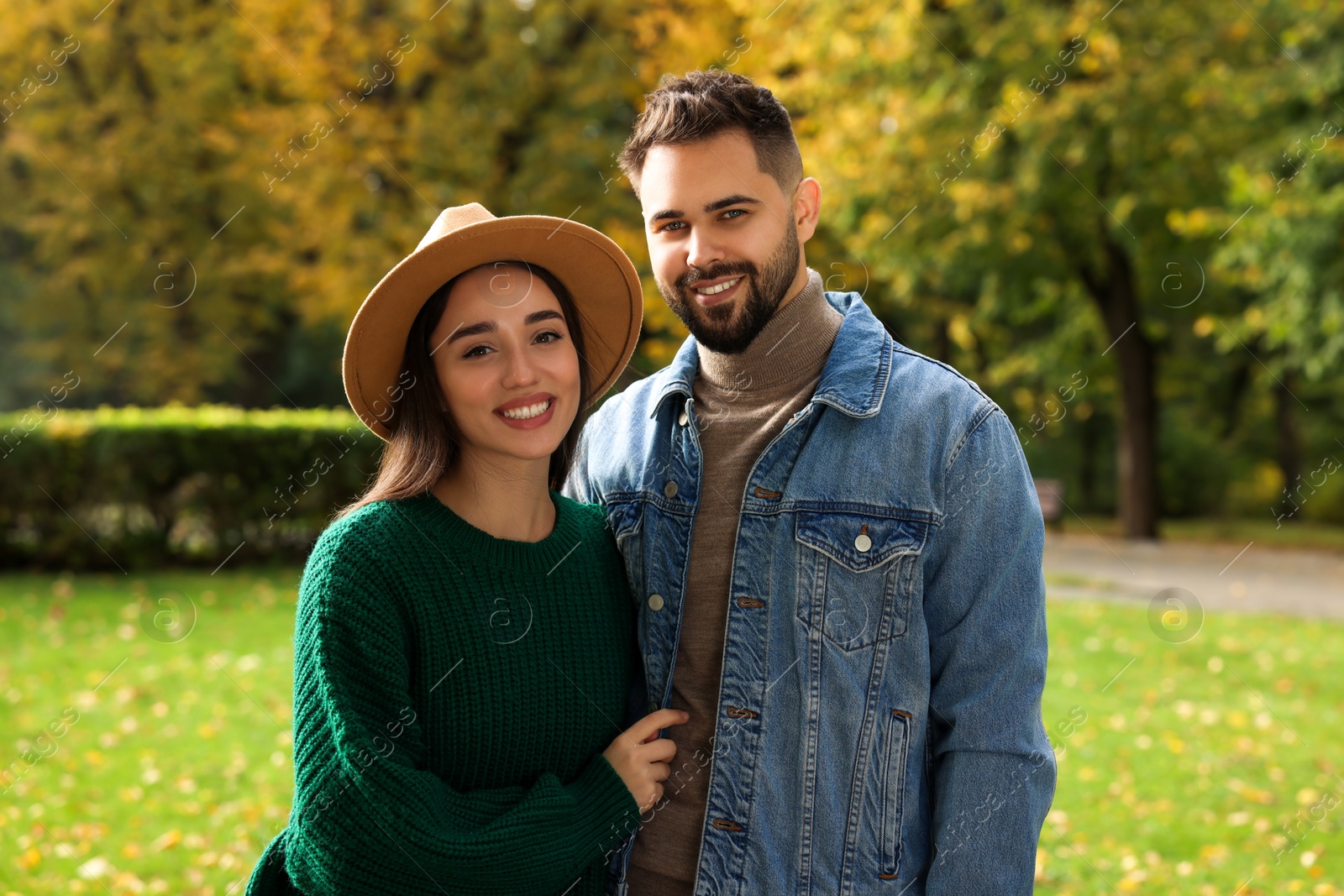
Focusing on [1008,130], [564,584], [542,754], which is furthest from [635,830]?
[1008,130]

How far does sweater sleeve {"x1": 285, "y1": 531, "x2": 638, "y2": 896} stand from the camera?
6.77 ft

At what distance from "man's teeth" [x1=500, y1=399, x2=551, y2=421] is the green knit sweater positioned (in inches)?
9.7

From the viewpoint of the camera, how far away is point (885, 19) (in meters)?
12.6

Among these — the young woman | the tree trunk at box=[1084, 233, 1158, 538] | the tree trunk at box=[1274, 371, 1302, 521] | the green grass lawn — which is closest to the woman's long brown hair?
the young woman

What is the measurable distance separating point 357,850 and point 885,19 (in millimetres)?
12287

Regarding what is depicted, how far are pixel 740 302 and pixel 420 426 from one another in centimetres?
75

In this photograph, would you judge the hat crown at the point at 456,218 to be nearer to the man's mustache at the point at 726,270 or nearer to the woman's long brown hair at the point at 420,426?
the woman's long brown hair at the point at 420,426

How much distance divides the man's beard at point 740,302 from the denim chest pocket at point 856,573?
0.44 m

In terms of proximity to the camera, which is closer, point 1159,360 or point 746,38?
point 746,38

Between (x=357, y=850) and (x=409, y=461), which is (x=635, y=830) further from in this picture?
(x=409, y=461)

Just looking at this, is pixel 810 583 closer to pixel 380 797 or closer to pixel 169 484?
pixel 380 797

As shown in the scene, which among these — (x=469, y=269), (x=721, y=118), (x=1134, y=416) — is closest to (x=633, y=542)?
(x=469, y=269)

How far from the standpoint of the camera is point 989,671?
2.21 metres

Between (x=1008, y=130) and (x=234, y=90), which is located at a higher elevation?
(x=234, y=90)
